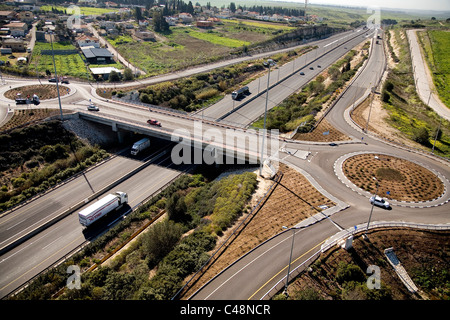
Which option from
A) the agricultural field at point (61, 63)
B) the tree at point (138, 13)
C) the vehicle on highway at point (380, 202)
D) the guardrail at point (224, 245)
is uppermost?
the tree at point (138, 13)

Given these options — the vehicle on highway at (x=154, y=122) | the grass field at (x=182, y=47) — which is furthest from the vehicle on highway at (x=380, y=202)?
the grass field at (x=182, y=47)

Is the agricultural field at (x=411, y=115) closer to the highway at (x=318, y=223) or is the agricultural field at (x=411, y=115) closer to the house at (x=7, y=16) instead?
the highway at (x=318, y=223)

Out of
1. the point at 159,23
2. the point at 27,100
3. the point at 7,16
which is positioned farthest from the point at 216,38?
the point at 27,100

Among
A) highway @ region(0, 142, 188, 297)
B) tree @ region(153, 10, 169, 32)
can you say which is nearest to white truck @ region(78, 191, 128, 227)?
highway @ region(0, 142, 188, 297)

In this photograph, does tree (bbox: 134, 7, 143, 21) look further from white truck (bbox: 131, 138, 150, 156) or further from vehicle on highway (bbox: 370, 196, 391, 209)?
vehicle on highway (bbox: 370, 196, 391, 209)

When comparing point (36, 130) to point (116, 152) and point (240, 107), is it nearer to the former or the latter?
point (116, 152)

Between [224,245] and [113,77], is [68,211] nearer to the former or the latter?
[224,245]

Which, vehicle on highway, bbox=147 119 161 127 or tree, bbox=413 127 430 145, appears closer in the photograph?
vehicle on highway, bbox=147 119 161 127
